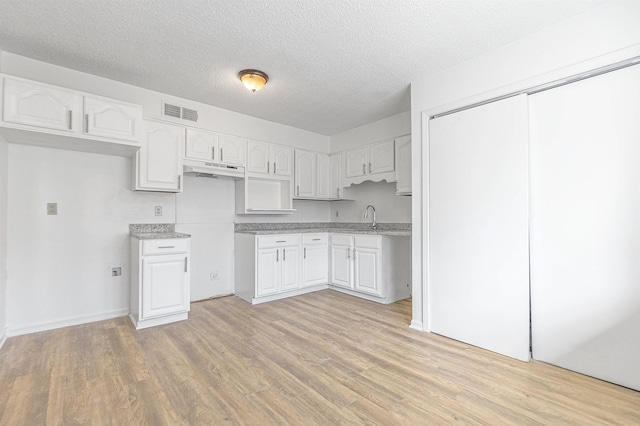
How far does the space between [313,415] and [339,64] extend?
107 inches

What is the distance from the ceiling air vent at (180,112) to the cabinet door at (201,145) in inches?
6.0

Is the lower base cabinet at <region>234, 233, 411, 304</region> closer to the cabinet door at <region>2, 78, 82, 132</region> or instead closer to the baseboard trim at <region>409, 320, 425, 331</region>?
the baseboard trim at <region>409, 320, 425, 331</region>

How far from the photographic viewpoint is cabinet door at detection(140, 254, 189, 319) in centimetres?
291

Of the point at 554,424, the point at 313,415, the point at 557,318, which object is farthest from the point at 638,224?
the point at 313,415

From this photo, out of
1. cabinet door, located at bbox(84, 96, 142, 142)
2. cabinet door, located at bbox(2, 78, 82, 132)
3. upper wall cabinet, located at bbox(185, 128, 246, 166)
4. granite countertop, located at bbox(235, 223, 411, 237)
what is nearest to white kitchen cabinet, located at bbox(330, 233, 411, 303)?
granite countertop, located at bbox(235, 223, 411, 237)

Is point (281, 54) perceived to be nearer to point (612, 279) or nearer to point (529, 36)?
point (529, 36)

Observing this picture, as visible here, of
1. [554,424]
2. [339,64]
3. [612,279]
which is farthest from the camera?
[339,64]

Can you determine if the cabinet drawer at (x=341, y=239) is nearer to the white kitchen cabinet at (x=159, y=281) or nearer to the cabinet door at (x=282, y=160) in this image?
the cabinet door at (x=282, y=160)

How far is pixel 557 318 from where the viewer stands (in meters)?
2.15

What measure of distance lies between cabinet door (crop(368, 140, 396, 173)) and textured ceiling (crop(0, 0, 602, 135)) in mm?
963

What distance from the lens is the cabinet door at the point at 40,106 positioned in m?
2.35

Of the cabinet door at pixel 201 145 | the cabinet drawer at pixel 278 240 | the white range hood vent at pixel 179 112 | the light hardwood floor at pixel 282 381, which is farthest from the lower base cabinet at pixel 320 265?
the white range hood vent at pixel 179 112

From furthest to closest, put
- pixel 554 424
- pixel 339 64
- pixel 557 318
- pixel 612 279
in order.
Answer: pixel 339 64 → pixel 557 318 → pixel 612 279 → pixel 554 424

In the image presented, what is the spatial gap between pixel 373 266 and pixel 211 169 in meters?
2.35
